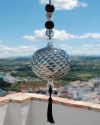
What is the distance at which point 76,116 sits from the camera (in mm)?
1195

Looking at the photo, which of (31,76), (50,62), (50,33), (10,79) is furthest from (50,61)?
(10,79)

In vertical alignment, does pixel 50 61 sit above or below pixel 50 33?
below

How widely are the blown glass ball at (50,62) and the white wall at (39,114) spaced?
0.65m

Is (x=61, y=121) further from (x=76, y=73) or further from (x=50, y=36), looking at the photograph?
(x=76, y=73)

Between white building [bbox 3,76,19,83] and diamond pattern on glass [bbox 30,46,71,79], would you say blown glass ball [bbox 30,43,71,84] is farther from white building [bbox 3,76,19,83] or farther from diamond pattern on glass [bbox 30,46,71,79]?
white building [bbox 3,76,19,83]

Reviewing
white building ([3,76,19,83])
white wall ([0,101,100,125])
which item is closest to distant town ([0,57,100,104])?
white building ([3,76,19,83])

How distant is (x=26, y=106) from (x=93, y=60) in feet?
94.6

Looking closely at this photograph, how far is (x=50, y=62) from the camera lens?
64cm

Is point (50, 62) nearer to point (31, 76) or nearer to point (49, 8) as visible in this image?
point (49, 8)

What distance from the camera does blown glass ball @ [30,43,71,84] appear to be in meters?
0.65

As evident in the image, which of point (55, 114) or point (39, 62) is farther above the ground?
point (39, 62)

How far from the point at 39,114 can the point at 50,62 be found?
941 millimetres

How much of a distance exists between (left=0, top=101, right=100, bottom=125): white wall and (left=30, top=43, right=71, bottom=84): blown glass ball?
645 mm

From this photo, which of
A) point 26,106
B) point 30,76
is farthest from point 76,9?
point 26,106
